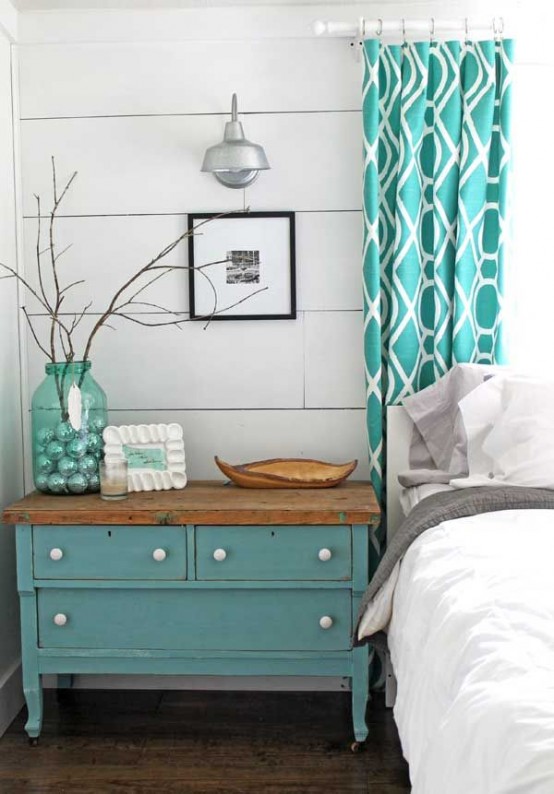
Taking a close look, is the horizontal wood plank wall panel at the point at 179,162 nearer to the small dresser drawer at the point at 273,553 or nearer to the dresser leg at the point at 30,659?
the small dresser drawer at the point at 273,553

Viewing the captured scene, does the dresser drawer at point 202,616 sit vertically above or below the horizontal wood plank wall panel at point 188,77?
below

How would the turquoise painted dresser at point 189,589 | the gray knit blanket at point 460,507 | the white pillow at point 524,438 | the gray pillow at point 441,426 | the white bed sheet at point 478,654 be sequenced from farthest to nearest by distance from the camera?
the gray pillow at point 441,426
the turquoise painted dresser at point 189,589
the white pillow at point 524,438
the gray knit blanket at point 460,507
the white bed sheet at point 478,654

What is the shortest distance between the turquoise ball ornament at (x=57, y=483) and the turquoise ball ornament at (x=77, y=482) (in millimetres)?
18

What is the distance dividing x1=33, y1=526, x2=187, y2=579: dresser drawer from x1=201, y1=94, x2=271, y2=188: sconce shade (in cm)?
113

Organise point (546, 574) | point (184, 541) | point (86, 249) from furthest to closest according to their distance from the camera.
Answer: point (86, 249) → point (184, 541) → point (546, 574)

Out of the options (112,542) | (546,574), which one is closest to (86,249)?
(112,542)

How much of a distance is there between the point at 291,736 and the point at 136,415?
1.17 metres

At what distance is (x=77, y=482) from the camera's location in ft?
9.20

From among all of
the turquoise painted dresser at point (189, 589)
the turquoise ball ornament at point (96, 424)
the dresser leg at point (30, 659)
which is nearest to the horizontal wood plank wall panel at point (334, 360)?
the turquoise painted dresser at point (189, 589)

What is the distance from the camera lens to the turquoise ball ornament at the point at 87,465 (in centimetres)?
281

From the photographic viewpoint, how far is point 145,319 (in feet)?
10.3

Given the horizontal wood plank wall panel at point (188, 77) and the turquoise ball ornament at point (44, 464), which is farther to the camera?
the horizontal wood plank wall panel at point (188, 77)

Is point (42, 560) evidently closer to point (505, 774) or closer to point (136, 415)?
point (136, 415)

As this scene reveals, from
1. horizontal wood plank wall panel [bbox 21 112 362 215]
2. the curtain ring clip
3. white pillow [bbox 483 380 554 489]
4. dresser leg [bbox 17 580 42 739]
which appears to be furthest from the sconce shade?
dresser leg [bbox 17 580 42 739]
